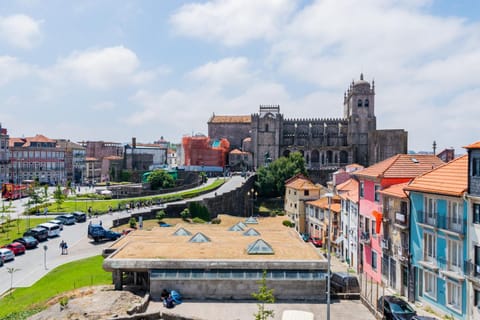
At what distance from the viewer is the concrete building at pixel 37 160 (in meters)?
89.3

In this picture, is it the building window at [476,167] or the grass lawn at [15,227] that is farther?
the grass lawn at [15,227]

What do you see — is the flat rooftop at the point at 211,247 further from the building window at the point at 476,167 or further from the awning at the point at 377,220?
the building window at the point at 476,167

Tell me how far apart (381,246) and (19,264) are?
26.7m

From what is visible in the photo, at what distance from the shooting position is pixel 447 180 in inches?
970

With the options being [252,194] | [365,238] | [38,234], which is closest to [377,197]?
[365,238]

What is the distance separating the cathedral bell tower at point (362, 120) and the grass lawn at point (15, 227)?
277 feet

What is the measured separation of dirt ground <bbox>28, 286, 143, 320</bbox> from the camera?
20.8m

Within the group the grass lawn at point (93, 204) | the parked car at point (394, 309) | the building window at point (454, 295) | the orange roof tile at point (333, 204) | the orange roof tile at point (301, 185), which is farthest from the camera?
the orange roof tile at point (301, 185)

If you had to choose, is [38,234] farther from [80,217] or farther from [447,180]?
[447,180]

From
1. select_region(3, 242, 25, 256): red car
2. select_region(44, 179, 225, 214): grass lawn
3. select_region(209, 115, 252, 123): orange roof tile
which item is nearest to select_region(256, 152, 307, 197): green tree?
select_region(44, 179, 225, 214): grass lawn

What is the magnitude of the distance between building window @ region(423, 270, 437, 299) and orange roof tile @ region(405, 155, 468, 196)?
4.70 metres

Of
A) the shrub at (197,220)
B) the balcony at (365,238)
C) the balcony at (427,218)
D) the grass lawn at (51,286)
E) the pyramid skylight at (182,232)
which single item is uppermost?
the balcony at (427,218)

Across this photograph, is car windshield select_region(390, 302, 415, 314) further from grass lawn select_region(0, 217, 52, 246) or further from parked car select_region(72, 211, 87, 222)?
parked car select_region(72, 211, 87, 222)

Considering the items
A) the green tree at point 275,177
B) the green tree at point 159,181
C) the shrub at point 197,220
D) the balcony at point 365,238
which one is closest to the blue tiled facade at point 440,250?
the balcony at point 365,238
